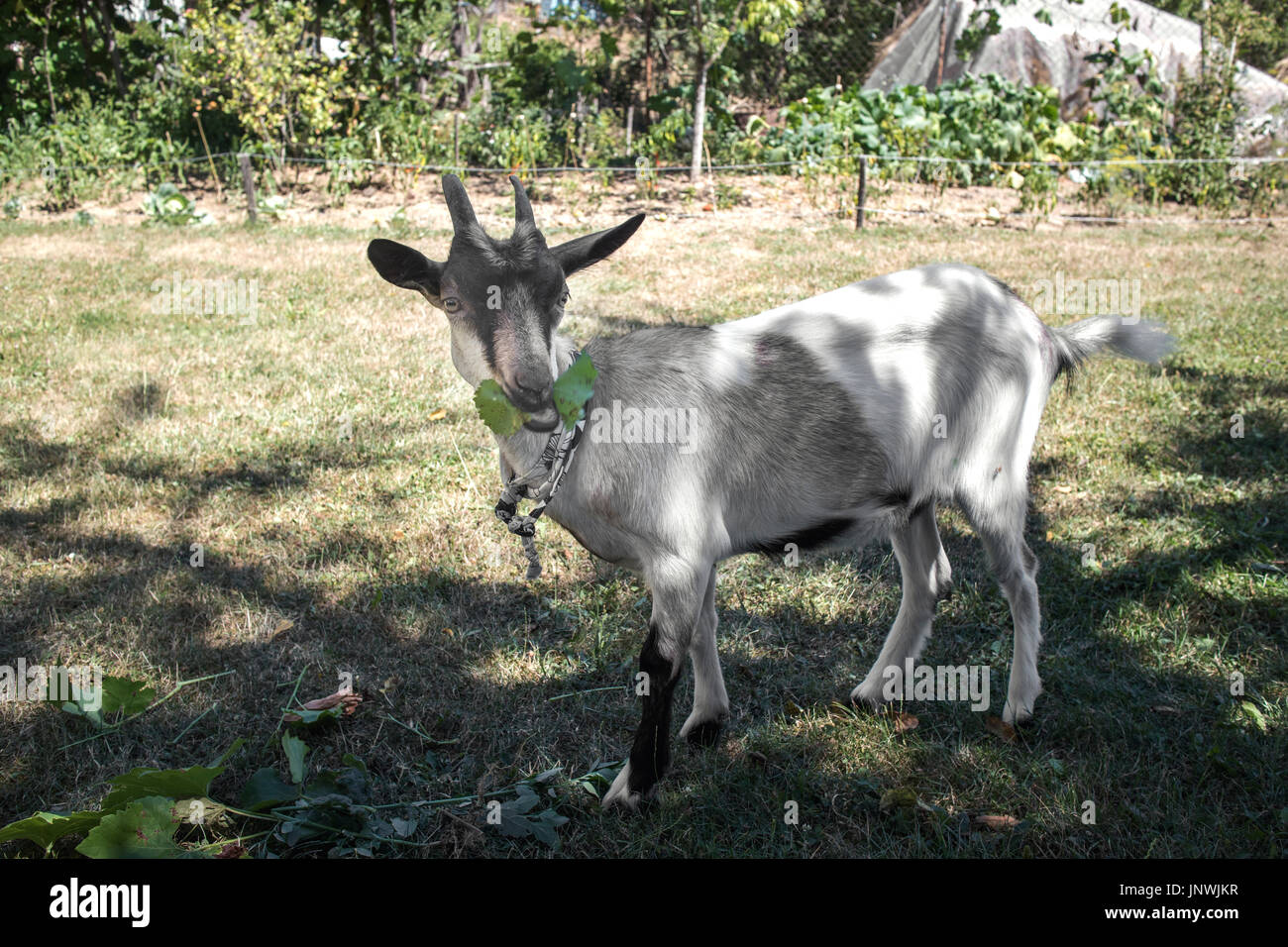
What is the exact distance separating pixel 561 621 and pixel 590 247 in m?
1.82

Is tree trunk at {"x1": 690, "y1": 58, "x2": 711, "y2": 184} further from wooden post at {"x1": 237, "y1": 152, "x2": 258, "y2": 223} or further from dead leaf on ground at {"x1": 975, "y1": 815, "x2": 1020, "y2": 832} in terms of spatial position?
dead leaf on ground at {"x1": 975, "y1": 815, "x2": 1020, "y2": 832}

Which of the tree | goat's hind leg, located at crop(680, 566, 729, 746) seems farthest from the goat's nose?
the tree

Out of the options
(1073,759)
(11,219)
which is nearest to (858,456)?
(1073,759)

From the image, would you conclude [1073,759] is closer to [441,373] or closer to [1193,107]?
[441,373]

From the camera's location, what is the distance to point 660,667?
2.94 metres

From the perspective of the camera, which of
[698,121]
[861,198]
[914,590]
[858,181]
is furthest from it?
[858,181]

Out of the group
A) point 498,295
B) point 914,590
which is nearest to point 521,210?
point 498,295

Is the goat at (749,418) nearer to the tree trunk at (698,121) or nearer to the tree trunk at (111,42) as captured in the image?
the tree trunk at (698,121)

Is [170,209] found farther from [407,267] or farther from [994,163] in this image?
[407,267]

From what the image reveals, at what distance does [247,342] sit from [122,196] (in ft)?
22.7

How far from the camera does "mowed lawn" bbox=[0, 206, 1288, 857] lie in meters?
3.04

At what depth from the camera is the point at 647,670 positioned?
2.96m

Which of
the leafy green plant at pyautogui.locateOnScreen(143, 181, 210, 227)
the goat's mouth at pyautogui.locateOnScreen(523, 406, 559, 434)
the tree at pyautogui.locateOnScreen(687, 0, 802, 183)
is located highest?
the tree at pyautogui.locateOnScreen(687, 0, 802, 183)

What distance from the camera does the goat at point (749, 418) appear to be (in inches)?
108
